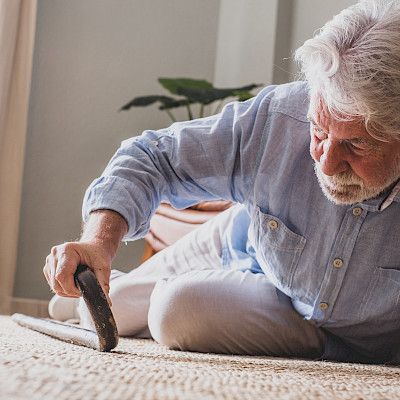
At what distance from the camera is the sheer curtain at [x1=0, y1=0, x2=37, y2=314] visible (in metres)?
2.93

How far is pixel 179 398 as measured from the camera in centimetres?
50

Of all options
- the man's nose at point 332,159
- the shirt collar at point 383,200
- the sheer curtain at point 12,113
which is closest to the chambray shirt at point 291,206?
the shirt collar at point 383,200

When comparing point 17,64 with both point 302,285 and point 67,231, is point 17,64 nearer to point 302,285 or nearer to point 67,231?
point 67,231

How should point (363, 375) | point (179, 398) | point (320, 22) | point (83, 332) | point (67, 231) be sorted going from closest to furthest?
point (179, 398), point (363, 375), point (83, 332), point (320, 22), point (67, 231)

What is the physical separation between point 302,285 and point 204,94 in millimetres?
1716

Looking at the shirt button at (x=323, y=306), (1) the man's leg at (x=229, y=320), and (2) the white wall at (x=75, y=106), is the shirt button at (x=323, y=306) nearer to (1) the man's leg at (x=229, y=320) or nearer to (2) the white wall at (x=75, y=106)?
(1) the man's leg at (x=229, y=320)

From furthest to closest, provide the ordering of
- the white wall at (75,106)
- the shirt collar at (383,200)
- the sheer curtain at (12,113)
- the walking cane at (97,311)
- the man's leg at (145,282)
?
the white wall at (75,106) < the sheer curtain at (12,113) < the man's leg at (145,282) < the shirt collar at (383,200) < the walking cane at (97,311)

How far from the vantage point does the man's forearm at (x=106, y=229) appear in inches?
38.8

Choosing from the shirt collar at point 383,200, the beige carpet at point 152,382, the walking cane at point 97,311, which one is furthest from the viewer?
the shirt collar at point 383,200

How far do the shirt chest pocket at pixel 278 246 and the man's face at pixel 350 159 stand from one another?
123mm

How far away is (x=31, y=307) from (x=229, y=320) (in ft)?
6.32

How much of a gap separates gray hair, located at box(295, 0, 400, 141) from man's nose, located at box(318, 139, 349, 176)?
4 cm

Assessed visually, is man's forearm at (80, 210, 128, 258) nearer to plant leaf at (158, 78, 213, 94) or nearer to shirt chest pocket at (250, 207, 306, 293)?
shirt chest pocket at (250, 207, 306, 293)

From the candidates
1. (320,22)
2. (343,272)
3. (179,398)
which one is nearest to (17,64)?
(320,22)
